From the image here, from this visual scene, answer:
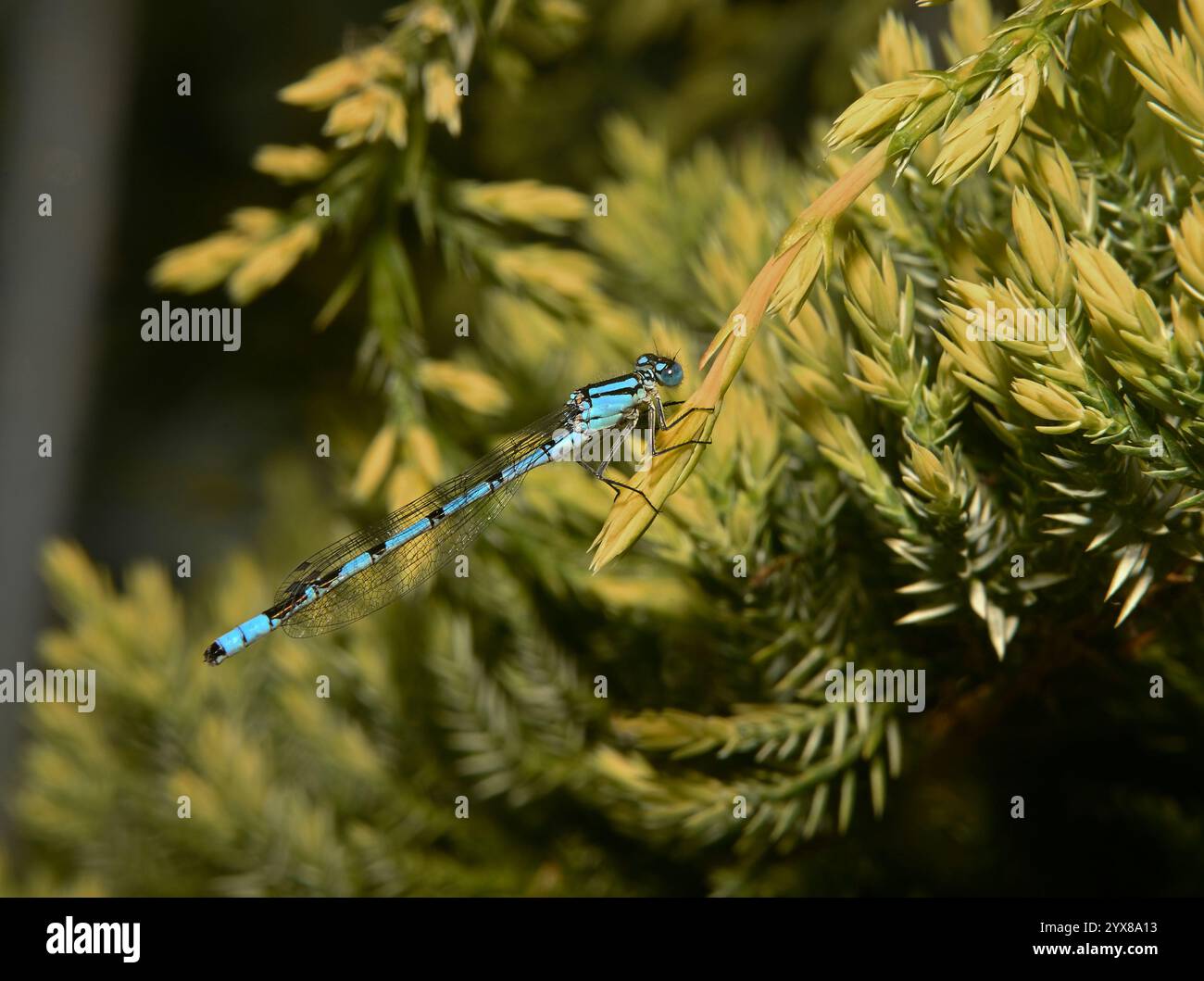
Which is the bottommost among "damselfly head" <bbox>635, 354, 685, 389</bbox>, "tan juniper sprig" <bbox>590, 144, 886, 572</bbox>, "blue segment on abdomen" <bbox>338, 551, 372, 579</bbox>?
"blue segment on abdomen" <bbox>338, 551, 372, 579</bbox>

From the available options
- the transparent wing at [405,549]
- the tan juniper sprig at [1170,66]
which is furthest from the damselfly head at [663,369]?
the tan juniper sprig at [1170,66]

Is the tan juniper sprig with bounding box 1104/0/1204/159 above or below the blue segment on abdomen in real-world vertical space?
above

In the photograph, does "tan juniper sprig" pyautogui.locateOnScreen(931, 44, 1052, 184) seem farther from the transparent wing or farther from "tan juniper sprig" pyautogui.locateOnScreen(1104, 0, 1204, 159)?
the transparent wing

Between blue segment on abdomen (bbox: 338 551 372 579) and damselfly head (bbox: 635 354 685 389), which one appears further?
blue segment on abdomen (bbox: 338 551 372 579)

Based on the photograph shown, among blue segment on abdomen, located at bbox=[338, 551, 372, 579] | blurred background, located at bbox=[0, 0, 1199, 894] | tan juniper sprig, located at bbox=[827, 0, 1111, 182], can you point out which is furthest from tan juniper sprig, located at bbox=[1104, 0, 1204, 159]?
blue segment on abdomen, located at bbox=[338, 551, 372, 579]

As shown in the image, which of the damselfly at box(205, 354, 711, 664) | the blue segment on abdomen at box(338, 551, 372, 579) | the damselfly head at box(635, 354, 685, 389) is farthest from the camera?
the blue segment on abdomen at box(338, 551, 372, 579)

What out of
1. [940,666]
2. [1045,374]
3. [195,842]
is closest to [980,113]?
[1045,374]

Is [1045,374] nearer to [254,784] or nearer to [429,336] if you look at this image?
[254,784]
